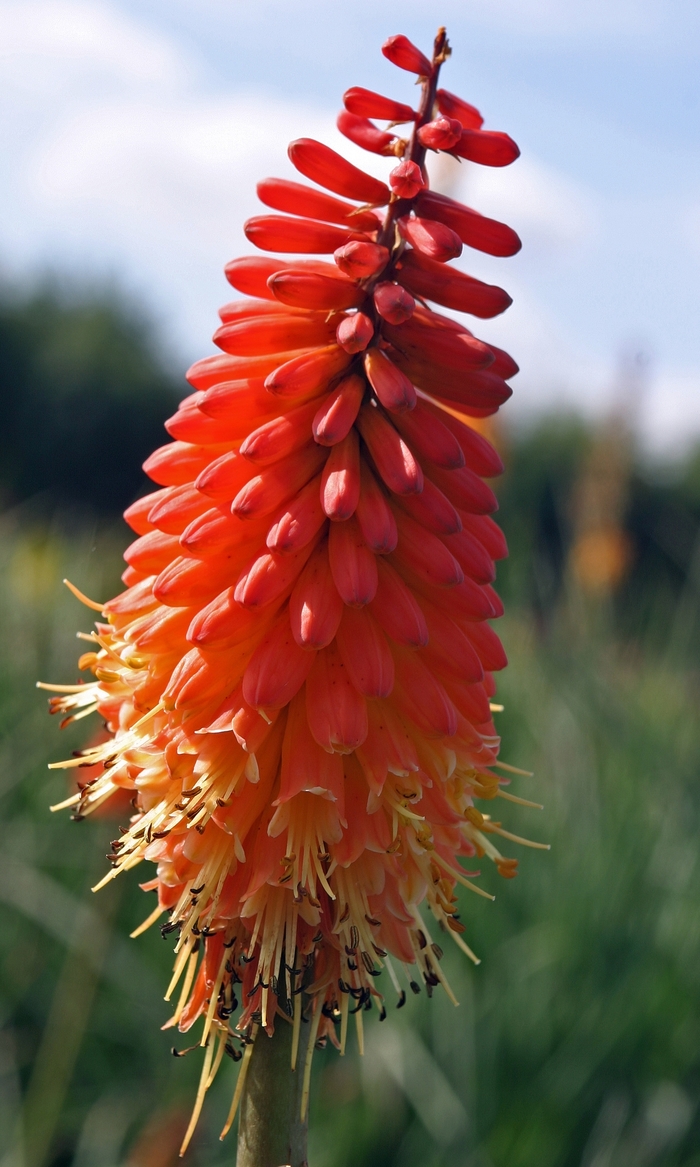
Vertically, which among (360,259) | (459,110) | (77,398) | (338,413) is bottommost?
(77,398)

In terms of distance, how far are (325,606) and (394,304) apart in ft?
1.49

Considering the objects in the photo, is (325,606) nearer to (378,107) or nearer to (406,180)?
(406,180)

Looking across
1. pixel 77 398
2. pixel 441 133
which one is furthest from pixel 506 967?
pixel 77 398

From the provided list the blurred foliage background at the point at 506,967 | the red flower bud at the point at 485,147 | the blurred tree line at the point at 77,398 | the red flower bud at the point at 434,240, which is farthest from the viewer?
the blurred tree line at the point at 77,398

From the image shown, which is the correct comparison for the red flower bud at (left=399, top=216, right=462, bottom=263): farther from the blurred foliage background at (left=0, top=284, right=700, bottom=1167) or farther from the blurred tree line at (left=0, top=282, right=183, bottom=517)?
the blurred tree line at (left=0, top=282, right=183, bottom=517)

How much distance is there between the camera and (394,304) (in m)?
1.55

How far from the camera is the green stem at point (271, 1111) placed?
134 cm

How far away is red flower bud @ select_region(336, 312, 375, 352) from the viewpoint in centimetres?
159

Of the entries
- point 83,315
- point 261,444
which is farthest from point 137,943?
point 83,315

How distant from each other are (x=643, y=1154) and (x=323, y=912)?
3313mm

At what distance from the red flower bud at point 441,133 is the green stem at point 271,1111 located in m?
1.29

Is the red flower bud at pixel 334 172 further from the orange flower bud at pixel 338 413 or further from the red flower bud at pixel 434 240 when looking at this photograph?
the orange flower bud at pixel 338 413

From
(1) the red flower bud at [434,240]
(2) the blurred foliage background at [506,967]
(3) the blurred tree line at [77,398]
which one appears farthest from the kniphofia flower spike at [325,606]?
(3) the blurred tree line at [77,398]

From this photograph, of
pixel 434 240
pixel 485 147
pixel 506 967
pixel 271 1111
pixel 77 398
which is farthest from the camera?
pixel 77 398
